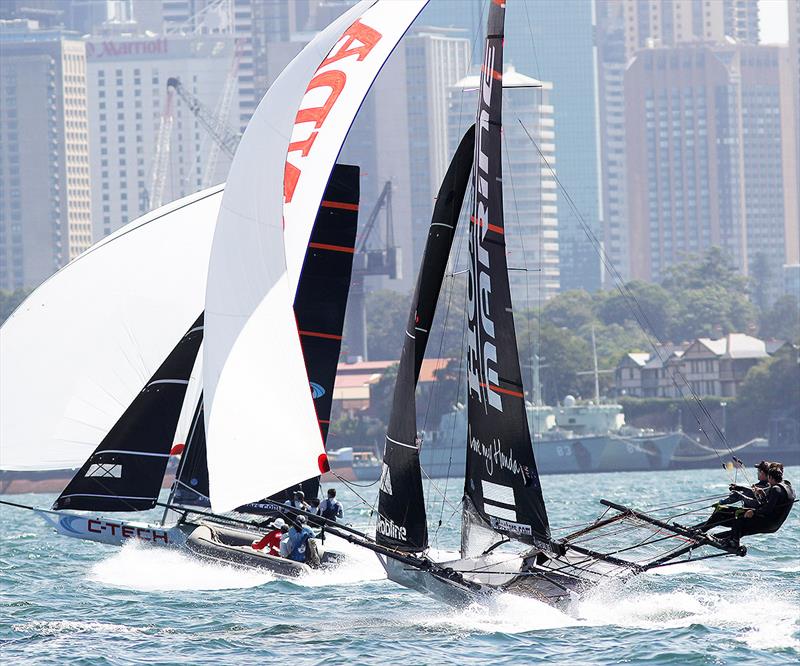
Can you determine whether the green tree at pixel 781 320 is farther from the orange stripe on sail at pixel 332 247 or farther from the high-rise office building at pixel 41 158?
the orange stripe on sail at pixel 332 247

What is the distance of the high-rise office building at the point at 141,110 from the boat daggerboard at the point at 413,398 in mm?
175647

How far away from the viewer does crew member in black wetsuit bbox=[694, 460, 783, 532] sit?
47.5 ft

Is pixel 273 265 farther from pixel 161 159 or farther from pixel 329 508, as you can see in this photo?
pixel 161 159

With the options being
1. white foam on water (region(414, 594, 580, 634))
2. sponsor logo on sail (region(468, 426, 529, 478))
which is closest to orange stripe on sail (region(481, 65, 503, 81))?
sponsor logo on sail (region(468, 426, 529, 478))

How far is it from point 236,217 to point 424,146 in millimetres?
169843

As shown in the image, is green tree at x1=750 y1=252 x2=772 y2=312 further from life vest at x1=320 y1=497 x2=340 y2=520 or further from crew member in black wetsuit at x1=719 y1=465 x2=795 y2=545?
crew member in black wetsuit at x1=719 y1=465 x2=795 y2=545

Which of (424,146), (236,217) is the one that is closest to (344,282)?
(236,217)

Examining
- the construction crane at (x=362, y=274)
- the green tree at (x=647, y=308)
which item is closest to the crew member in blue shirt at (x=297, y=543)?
the construction crane at (x=362, y=274)

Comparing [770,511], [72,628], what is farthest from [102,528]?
[770,511]

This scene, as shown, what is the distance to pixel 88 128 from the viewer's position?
7623 inches

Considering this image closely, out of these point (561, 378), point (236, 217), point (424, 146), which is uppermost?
point (424, 146)

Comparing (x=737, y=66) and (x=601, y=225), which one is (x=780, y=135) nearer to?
(x=737, y=66)

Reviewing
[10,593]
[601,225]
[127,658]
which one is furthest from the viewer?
[601,225]

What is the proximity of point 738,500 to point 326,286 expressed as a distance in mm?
7559
